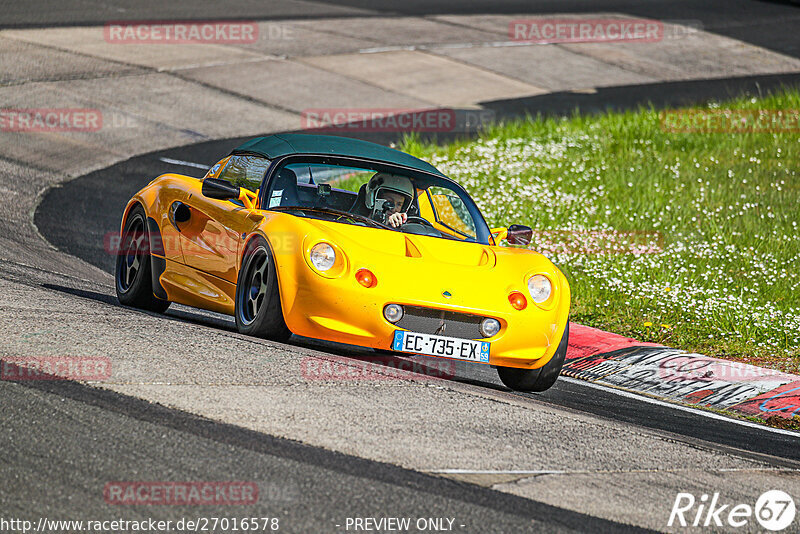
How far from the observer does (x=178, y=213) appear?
871 centimetres

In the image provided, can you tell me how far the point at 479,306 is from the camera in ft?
24.1

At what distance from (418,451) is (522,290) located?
233cm

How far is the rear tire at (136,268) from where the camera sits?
8.99 m

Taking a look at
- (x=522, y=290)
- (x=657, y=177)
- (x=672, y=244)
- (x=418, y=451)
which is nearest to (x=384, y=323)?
(x=522, y=290)

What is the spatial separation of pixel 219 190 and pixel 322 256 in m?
1.19

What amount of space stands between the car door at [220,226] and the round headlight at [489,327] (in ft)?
5.82

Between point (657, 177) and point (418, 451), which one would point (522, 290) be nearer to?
point (418, 451)

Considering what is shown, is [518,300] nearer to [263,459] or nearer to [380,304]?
[380,304]

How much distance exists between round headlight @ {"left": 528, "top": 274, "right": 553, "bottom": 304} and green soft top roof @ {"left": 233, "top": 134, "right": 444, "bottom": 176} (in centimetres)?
142

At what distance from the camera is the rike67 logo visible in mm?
5094
